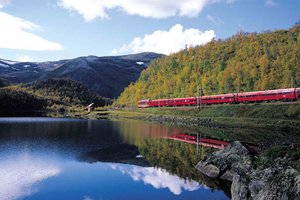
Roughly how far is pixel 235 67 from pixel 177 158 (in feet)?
343

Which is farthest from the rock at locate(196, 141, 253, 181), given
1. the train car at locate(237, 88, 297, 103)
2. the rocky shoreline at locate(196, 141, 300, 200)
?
the train car at locate(237, 88, 297, 103)

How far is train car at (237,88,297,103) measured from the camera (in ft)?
264

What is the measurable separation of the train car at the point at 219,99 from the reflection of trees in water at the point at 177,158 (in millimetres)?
45979

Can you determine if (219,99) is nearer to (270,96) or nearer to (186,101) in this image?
(186,101)

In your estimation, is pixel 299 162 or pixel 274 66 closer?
pixel 299 162

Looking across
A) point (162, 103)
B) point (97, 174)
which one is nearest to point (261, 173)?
point (97, 174)

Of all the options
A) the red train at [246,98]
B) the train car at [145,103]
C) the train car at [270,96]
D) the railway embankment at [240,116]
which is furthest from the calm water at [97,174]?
the train car at [145,103]

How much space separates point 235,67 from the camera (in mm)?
139000

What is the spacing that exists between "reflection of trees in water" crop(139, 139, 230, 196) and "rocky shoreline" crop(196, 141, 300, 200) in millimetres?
1735

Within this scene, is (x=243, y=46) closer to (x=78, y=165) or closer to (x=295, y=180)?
(x=78, y=165)

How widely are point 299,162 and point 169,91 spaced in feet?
489

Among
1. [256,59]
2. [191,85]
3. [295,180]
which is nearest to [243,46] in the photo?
[256,59]

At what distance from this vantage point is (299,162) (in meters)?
21.7

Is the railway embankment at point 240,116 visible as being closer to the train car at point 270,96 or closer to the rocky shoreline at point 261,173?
the train car at point 270,96
